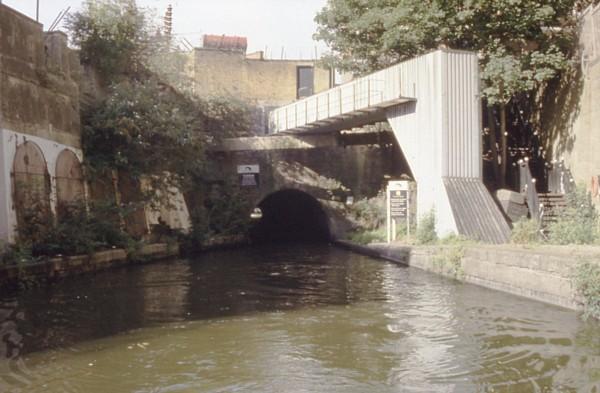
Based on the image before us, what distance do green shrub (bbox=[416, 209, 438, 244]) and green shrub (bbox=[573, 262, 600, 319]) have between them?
7420mm

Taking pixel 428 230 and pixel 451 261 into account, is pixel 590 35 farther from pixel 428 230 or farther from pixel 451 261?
pixel 451 261

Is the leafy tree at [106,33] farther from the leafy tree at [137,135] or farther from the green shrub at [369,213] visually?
the green shrub at [369,213]

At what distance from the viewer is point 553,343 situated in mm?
7508

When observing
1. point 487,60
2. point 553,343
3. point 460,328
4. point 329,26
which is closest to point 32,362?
point 460,328

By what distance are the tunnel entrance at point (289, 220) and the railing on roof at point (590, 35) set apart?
12673 millimetres

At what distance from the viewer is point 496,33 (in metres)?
18.9

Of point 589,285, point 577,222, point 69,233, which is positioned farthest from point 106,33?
point 589,285

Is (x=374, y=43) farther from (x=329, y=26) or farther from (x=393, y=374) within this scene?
(x=393, y=374)

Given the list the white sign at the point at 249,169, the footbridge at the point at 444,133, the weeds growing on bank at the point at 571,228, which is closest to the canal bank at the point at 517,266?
the weeds growing on bank at the point at 571,228

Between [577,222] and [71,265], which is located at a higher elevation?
[577,222]

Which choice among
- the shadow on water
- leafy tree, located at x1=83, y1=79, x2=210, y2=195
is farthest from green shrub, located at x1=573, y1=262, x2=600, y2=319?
leafy tree, located at x1=83, y1=79, x2=210, y2=195

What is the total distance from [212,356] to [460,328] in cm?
324

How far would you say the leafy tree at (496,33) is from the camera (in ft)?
58.9

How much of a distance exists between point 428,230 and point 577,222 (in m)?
3.39
